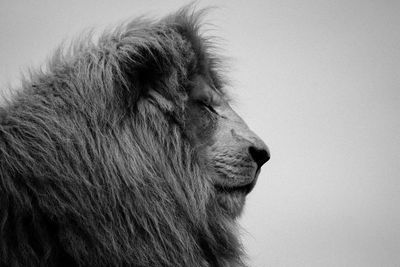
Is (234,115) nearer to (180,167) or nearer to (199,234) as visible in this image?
(180,167)

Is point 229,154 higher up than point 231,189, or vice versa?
point 229,154

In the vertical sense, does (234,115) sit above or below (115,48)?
below

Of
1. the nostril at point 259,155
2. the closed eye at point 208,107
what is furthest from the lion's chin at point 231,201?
the closed eye at point 208,107

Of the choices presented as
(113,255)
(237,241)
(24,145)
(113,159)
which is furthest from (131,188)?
(237,241)

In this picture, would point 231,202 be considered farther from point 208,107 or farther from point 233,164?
point 208,107

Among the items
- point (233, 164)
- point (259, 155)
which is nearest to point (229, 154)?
point (233, 164)

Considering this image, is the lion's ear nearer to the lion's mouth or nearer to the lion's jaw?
the lion's jaw

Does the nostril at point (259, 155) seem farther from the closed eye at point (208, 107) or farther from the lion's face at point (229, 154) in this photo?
the closed eye at point (208, 107)

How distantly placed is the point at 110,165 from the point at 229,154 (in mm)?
670

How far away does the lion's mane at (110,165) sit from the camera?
2.21 metres

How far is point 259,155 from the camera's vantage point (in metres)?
2.85

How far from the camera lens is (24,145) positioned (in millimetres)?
2354

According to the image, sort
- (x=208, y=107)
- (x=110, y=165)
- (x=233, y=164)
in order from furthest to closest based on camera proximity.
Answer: (x=208, y=107) → (x=233, y=164) → (x=110, y=165)

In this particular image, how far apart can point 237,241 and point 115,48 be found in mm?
1296
